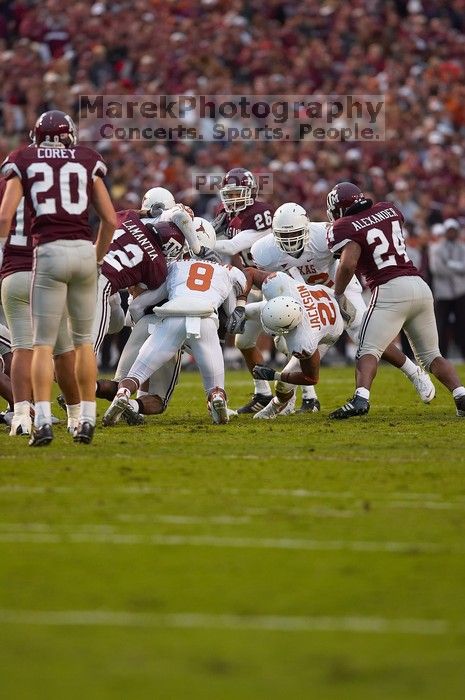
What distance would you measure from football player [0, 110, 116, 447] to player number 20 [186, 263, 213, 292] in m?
1.91

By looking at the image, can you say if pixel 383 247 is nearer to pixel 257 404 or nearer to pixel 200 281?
pixel 200 281

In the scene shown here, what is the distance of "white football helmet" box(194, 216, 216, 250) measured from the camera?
1066cm

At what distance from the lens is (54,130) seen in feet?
26.2

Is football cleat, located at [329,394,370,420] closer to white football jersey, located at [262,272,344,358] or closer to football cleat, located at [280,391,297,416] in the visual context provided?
white football jersey, located at [262,272,344,358]

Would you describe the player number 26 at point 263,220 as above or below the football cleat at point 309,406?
above

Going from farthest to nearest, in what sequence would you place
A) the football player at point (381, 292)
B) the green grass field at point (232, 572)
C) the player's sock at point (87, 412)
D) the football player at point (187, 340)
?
the football player at point (381, 292), the football player at point (187, 340), the player's sock at point (87, 412), the green grass field at point (232, 572)

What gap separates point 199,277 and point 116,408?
46.3 inches

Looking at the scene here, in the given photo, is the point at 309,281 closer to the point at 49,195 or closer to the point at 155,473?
the point at 49,195

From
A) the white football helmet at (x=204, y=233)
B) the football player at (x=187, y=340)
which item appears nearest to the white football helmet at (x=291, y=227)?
the white football helmet at (x=204, y=233)

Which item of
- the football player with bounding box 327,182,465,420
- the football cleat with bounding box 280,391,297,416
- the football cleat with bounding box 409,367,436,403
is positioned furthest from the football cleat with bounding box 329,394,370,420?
the football cleat with bounding box 409,367,436,403

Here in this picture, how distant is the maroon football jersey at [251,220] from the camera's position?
38.5 ft

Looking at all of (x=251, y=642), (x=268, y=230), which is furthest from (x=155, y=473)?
(x=268, y=230)

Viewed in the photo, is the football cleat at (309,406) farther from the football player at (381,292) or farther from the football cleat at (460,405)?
the football cleat at (460,405)

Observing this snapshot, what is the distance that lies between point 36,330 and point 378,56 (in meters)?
14.7
